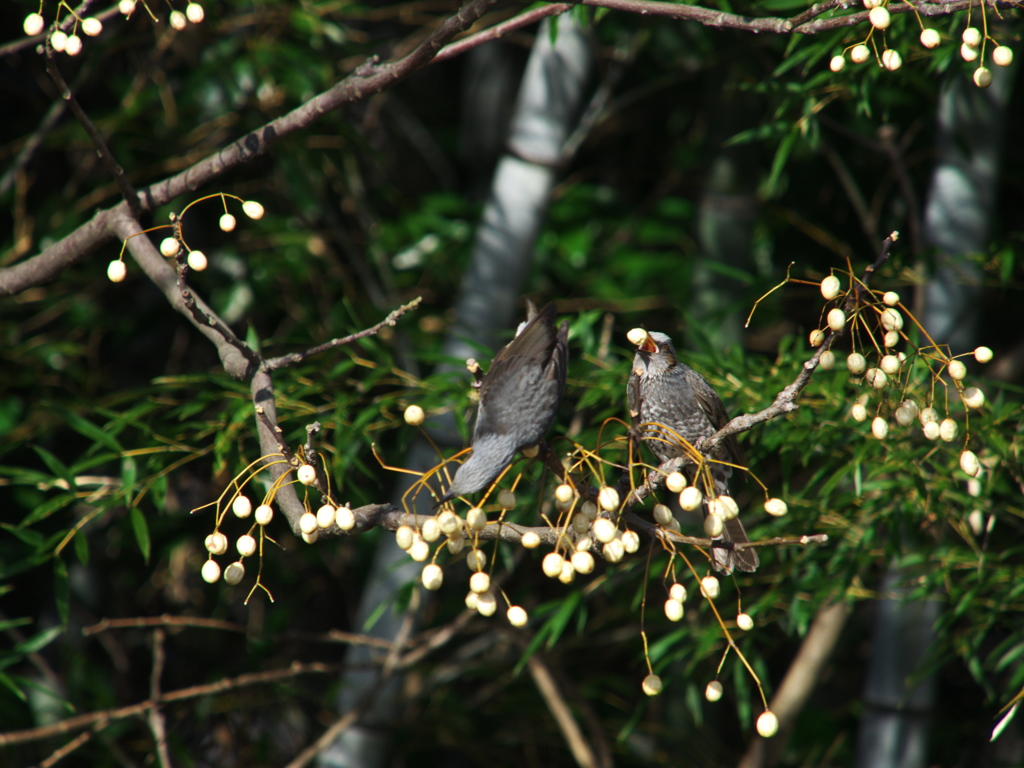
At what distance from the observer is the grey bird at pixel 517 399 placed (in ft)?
3.12

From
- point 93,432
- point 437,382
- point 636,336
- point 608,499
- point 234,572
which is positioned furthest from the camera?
point 437,382

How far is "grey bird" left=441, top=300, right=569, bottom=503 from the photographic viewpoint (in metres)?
0.95

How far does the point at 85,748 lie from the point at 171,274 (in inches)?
63.8

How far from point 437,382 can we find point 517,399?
54 cm

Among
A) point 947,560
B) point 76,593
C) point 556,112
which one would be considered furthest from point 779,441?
point 76,593

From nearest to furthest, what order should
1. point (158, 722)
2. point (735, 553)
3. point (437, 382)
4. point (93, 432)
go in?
point (735, 553)
point (93, 432)
point (437, 382)
point (158, 722)

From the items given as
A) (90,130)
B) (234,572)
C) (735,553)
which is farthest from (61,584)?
(735,553)

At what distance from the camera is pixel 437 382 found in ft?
5.01

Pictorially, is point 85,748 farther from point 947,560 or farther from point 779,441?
point 947,560

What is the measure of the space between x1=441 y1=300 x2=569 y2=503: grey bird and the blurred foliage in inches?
12.6

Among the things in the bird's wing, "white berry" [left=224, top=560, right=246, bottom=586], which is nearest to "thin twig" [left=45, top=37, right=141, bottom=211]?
"white berry" [left=224, top=560, right=246, bottom=586]

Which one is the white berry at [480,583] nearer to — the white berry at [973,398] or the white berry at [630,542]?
the white berry at [630,542]

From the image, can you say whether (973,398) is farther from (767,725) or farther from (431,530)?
(431,530)

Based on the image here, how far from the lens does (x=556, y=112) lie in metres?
1.87
